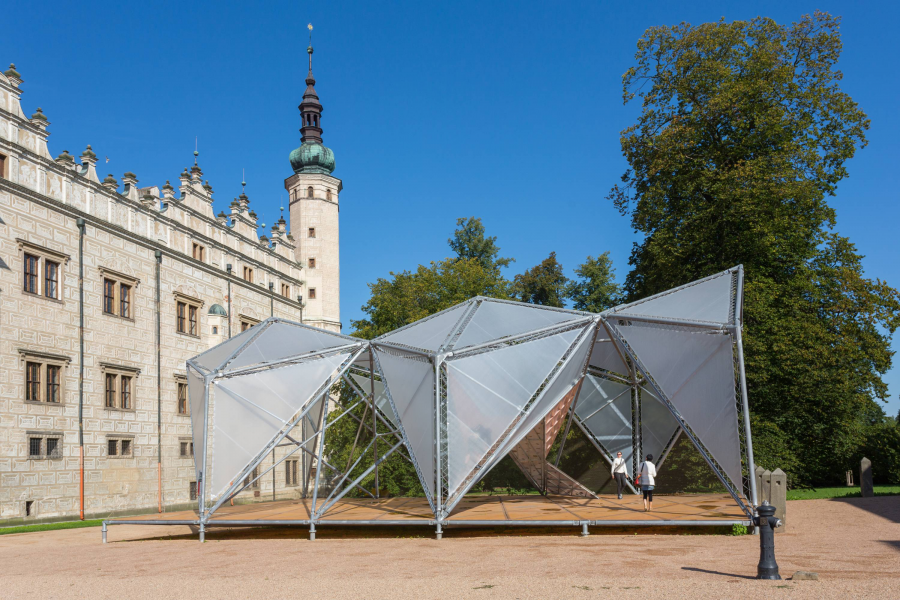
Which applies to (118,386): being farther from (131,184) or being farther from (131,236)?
(131,184)

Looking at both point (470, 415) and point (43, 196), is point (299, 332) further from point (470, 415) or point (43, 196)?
point (43, 196)

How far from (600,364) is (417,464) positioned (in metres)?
10.2

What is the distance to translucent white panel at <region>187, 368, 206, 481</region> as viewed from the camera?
67.7 feet

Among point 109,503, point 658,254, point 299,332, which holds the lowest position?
point 109,503

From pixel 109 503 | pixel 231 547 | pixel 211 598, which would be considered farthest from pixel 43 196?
pixel 211 598

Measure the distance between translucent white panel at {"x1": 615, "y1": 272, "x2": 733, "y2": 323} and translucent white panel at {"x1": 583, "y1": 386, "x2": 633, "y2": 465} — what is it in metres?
7.62

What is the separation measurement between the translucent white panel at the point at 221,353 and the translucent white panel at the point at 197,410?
17.3 inches

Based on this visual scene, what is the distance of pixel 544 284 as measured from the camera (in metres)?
57.5

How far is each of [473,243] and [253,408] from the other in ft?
135

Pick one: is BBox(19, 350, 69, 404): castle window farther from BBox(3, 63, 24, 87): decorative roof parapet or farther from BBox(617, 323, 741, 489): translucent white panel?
BBox(617, 323, 741, 489): translucent white panel

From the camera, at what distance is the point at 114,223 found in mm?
32312

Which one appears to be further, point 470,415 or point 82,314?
point 82,314

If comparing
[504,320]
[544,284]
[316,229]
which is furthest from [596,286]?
[504,320]

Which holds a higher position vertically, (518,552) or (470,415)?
(470,415)
